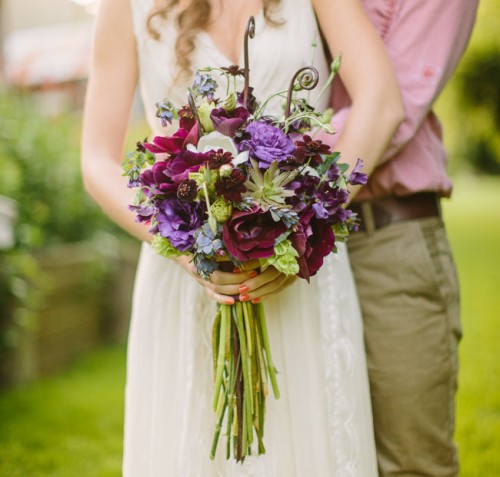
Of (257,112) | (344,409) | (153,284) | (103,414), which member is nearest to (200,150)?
(257,112)

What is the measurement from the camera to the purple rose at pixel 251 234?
6.03ft

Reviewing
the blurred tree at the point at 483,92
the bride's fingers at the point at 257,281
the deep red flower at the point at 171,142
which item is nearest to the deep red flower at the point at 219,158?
the deep red flower at the point at 171,142

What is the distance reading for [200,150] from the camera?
1880mm

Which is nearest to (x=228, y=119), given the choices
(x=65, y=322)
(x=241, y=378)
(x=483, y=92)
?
(x=241, y=378)

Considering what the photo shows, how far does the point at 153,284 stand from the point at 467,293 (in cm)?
703

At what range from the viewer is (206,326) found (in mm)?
2342

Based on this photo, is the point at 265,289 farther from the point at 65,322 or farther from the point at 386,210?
the point at 65,322

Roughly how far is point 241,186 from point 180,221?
7.0 inches

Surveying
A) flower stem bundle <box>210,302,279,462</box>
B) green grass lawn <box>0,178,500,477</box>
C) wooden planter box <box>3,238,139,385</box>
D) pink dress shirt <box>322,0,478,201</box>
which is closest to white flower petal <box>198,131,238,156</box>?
flower stem bundle <box>210,302,279,462</box>

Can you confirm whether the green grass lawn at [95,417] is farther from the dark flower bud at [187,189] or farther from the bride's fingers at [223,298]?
the dark flower bud at [187,189]

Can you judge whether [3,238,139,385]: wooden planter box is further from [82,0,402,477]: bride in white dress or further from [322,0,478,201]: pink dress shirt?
[322,0,478,201]: pink dress shirt

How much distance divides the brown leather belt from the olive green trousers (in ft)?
0.07

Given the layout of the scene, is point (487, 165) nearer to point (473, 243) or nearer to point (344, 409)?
point (473, 243)

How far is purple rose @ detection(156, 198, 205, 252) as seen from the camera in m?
1.86
